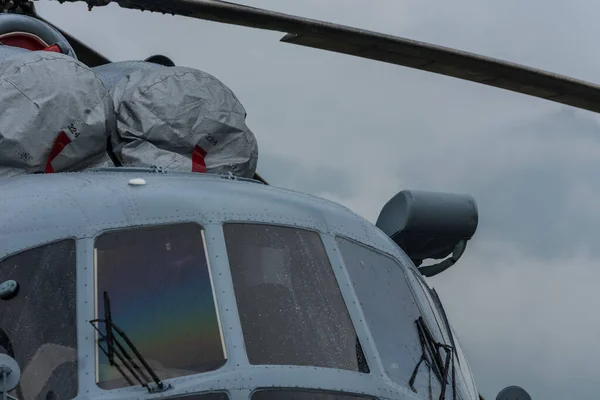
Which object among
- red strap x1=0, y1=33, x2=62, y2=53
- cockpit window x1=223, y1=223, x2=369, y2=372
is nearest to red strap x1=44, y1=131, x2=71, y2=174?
cockpit window x1=223, y1=223, x2=369, y2=372

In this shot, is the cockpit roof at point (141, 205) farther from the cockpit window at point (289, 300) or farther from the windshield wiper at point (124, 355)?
the windshield wiper at point (124, 355)

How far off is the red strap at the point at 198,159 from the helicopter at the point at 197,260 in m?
0.01

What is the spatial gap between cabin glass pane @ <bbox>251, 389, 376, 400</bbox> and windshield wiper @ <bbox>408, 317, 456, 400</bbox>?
2.30 ft

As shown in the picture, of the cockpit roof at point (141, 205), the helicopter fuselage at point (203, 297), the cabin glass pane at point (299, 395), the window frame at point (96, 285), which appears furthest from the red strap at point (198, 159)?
the cabin glass pane at point (299, 395)

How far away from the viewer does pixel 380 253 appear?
7172mm

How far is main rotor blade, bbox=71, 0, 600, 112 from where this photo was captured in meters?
7.18

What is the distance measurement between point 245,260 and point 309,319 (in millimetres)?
428

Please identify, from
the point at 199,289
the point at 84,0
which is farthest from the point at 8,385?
the point at 84,0

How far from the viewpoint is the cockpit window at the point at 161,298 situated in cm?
573

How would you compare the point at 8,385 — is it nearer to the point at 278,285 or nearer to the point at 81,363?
the point at 81,363

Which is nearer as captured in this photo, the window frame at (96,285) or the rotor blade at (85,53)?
the window frame at (96,285)

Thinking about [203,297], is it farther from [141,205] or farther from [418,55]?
[418,55]

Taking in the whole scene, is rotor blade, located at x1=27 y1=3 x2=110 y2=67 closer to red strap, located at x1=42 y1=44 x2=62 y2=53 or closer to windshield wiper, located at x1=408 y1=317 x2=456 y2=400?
→ red strap, located at x1=42 y1=44 x2=62 y2=53

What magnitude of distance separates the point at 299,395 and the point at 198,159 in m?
2.51
